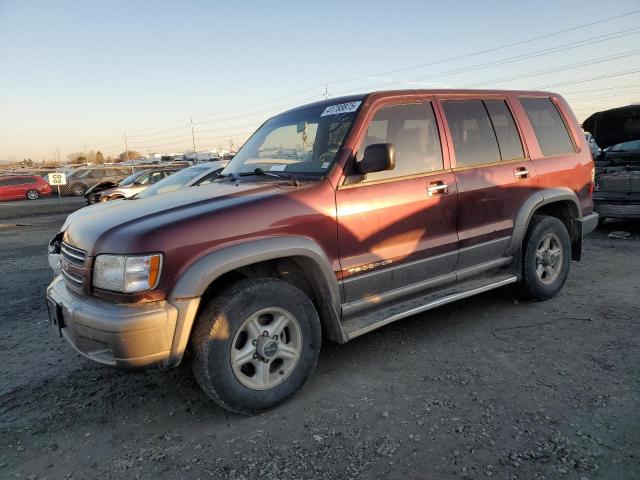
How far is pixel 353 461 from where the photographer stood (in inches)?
95.0

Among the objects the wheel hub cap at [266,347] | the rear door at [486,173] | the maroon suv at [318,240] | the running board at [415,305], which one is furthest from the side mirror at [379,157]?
the wheel hub cap at [266,347]

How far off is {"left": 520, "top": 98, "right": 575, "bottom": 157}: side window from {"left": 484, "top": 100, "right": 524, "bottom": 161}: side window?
0.31 meters

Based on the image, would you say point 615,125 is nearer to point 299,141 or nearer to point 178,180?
point 299,141

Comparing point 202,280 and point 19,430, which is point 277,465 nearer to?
point 202,280

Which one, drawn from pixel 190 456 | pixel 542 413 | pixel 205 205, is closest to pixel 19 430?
pixel 190 456

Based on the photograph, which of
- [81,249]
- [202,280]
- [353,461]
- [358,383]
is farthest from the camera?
[358,383]

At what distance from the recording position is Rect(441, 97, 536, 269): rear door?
3.88m

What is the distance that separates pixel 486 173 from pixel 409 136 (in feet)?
2.73

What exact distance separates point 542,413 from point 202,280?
212cm

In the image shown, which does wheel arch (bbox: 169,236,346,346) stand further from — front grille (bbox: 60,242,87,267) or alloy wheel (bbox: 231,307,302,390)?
front grille (bbox: 60,242,87,267)

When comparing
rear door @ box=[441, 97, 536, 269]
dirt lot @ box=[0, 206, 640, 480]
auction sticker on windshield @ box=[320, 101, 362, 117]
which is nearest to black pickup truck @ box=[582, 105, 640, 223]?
dirt lot @ box=[0, 206, 640, 480]

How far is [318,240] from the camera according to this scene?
3.04 metres

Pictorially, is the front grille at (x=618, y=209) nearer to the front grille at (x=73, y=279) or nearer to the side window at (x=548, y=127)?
the side window at (x=548, y=127)


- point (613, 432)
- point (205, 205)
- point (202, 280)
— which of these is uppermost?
point (205, 205)
